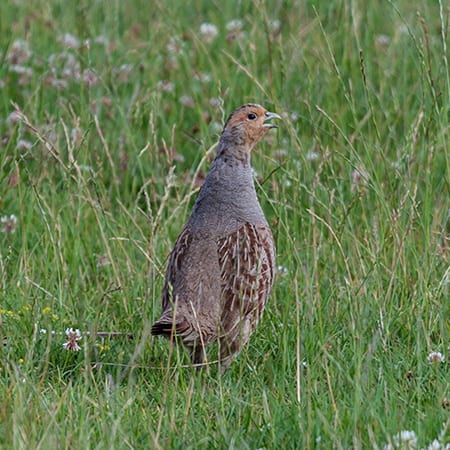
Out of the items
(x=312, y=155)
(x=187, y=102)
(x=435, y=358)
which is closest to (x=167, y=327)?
(x=435, y=358)

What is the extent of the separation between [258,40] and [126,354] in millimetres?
3615

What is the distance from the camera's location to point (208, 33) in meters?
8.29

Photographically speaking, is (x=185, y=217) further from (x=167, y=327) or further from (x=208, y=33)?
(x=208, y=33)

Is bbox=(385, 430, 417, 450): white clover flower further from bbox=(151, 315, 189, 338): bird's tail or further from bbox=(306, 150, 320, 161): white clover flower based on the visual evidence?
bbox=(306, 150, 320, 161): white clover flower

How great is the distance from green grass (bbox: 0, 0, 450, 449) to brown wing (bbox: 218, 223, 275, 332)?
0.17m

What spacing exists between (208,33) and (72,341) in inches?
151

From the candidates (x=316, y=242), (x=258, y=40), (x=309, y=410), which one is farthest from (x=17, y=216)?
(x=309, y=410)

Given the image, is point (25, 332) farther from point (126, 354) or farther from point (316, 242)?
point (316, 242)

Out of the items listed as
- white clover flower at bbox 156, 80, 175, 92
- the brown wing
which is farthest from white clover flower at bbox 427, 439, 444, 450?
white clover flower at bbox 156, 80, 175, 92

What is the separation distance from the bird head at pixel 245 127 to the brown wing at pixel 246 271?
1.42ft

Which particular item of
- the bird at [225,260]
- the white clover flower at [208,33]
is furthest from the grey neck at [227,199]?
the white clover flower at [208,33]

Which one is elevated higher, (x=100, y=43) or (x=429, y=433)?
(x=100, y=43)

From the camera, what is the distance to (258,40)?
8.12 metres

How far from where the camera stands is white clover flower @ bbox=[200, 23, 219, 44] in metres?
8.25
